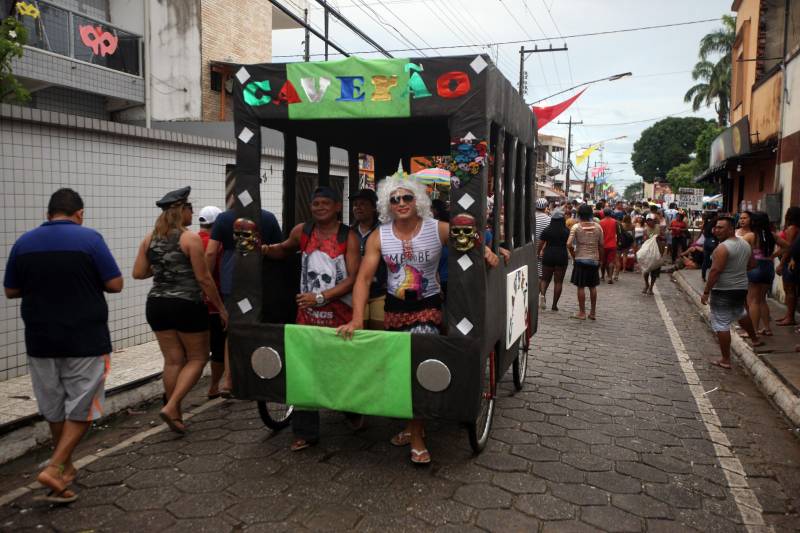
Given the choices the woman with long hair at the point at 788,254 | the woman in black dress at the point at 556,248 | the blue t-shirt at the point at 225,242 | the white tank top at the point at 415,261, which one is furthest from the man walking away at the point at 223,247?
the woman with long hair at the point at 788,254

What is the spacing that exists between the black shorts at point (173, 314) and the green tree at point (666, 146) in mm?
82838

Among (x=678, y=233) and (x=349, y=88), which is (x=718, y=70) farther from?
(x=349, y=88)

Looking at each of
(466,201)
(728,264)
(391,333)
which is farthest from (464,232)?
(728,264)

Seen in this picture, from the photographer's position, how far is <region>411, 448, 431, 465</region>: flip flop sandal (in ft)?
13.7

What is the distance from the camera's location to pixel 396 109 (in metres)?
3.85

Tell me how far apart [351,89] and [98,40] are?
558 inches

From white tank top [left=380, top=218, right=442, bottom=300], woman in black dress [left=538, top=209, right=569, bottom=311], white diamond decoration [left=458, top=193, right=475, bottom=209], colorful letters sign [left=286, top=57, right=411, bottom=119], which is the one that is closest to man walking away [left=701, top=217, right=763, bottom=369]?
woman in black dress [left=538, top=209, right=569, bottom=311]

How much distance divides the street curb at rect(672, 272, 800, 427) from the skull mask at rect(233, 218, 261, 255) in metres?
4.72

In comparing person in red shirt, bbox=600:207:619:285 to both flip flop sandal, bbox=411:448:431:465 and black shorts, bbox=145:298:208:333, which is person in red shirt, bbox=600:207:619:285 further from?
black shorts, bbox=145:298:208:333

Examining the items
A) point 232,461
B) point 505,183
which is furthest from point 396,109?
point 232,461

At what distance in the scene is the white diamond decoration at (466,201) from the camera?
3817mm

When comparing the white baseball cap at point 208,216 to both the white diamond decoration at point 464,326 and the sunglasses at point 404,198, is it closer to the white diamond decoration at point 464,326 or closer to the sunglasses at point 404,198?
the sunglasses at point 404,198

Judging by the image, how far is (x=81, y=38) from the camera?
15070 millimetres

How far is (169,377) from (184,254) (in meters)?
0.96
